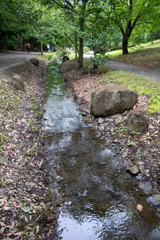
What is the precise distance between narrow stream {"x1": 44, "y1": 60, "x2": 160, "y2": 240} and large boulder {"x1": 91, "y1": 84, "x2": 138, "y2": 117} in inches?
51.3

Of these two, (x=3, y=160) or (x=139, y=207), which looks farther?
(x=3, y=160)

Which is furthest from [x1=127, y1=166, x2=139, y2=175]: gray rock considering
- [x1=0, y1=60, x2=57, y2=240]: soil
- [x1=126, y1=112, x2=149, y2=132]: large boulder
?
[x1=0, y1=60, x2=57, y2=240]: soil

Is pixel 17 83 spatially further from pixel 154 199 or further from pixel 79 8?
pixel 154 199

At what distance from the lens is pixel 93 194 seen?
4.06m

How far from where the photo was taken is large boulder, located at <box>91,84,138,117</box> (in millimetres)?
7488

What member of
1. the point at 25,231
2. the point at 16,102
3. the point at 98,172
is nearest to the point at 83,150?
the point at 98,172

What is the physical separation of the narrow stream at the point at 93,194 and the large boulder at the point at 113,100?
4.28 ft

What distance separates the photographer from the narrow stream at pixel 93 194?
3.27 metres

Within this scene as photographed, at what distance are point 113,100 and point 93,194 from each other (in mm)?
4407

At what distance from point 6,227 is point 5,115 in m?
4.22

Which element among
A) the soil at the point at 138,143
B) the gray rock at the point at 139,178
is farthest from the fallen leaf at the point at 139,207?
the gray rock at the point at 139,178

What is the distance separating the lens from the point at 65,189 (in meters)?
4.19

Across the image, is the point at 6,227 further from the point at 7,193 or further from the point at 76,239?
the point at 76,239

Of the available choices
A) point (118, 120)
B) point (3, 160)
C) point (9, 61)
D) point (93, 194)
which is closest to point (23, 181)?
point (3, 160)
